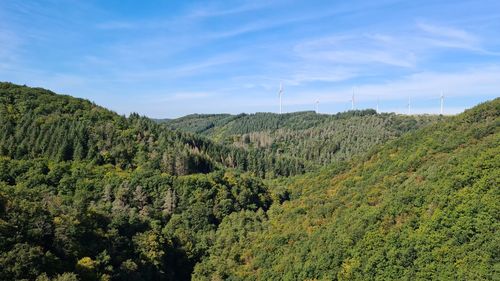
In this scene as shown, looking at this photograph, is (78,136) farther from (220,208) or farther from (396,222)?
(396,222)

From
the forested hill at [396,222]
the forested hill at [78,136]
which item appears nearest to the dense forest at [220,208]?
the forested hill at [396,222]

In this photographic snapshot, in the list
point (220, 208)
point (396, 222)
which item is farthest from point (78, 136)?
point (396, 222)

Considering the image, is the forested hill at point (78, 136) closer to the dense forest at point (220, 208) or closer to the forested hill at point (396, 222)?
the dense forest at point (220, 208)

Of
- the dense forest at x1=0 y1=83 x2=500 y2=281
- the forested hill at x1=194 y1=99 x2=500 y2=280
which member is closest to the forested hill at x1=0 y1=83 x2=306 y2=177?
the dense forest at x1=0 y1=83 x2=500 y2=281

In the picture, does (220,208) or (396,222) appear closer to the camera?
(396,222)

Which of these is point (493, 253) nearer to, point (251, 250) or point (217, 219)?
point (251, 250)

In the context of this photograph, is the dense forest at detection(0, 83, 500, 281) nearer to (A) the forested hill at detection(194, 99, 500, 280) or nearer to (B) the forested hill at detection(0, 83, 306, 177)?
(A) the forested hill at detection(194, 99, 500, 280)

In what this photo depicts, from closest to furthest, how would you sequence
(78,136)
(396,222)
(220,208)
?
(396,222) → (220,208) → (78,136)
